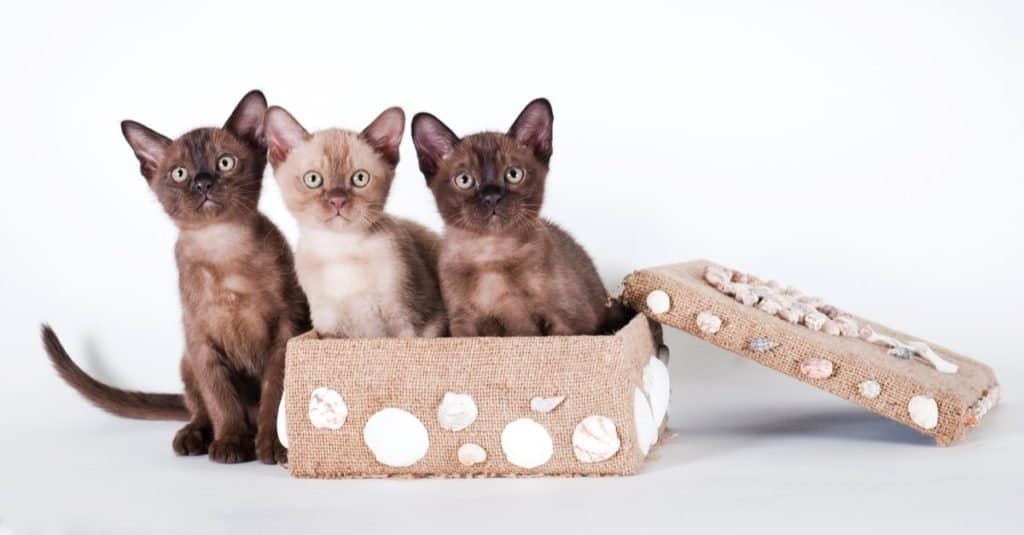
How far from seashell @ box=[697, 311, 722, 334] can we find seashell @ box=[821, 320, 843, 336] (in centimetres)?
35

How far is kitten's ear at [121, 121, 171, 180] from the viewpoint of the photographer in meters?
2.72

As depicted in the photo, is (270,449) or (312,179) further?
(270,449)

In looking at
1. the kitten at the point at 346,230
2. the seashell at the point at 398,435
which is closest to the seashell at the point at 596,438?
the seashell at the point at 398,435

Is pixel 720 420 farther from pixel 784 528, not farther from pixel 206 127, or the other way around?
pixel 206 127

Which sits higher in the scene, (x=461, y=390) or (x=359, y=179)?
(x=359, y=179)

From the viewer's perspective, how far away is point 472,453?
2.42 meters

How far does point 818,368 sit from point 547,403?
676 mm

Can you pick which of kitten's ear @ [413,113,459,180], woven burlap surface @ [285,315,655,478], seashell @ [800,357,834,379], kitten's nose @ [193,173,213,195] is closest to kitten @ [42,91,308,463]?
kitten's nose @ [193,173,213,195]

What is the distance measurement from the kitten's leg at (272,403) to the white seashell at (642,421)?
839 millimetres

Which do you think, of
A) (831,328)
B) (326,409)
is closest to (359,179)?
(326,409)

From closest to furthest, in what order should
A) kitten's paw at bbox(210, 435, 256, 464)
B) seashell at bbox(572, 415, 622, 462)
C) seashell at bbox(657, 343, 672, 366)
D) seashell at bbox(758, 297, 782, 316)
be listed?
seashell at bbox(572, 415, 622, 462) < kitten's paw at bbox(210, 435, 256, 464) < seashell at bbox(758, 297, 782, 316) < seashell at bbox(657, 343, 672, 366)

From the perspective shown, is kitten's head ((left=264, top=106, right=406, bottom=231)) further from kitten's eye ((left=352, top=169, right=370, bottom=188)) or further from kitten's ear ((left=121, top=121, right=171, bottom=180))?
kitten's ear ((left=121, top=121, right=171, bottom=180))

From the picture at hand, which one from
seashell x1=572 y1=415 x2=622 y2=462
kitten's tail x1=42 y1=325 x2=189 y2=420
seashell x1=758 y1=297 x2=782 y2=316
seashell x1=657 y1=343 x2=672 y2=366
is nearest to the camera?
seashell x1=572 y1=415 x2=622 y2=462

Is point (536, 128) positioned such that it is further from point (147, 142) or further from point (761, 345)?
point (147, 142)
